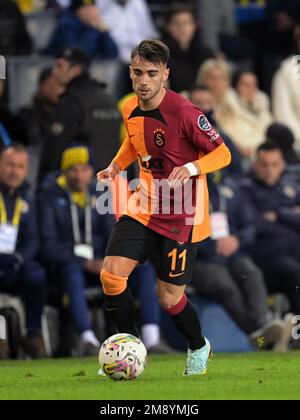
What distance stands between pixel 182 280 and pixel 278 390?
1217 millimetres

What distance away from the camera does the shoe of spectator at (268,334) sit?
1329 cm

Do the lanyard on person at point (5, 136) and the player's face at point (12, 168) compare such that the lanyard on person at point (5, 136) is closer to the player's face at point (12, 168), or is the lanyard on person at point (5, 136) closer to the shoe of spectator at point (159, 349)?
the player's face at point (12, 168)

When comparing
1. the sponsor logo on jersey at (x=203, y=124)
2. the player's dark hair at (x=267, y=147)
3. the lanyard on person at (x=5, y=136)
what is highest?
the sponsor logo on jersey at (x=203, y=124)

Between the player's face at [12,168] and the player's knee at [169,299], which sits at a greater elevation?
the player's knee at [169,299]

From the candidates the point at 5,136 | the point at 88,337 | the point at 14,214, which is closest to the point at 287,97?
the point at 5,136

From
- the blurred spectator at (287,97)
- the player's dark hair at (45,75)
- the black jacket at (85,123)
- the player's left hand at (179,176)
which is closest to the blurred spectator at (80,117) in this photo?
the black jacket at (85,123)

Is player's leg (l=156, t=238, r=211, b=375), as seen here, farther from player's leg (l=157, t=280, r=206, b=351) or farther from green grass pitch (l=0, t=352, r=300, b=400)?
green grass pitch (l=0, t=352, r=300, b=400)

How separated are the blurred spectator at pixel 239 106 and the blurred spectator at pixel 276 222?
48.5 inches

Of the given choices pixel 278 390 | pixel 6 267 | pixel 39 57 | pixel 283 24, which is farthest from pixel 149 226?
pixel 283 24

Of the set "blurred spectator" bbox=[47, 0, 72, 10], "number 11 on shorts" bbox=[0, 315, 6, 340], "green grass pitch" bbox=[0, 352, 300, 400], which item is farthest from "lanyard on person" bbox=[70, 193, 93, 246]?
"blurred spectator" bbox=[47, 0, 72, 10]

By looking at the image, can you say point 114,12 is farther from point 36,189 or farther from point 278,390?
point 278,390

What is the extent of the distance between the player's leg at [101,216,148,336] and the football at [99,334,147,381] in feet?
0.94

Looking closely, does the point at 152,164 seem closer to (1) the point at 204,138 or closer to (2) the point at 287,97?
(1) the point at 204,138

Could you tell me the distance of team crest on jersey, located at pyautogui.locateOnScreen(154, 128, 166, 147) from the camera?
9.23 meters
